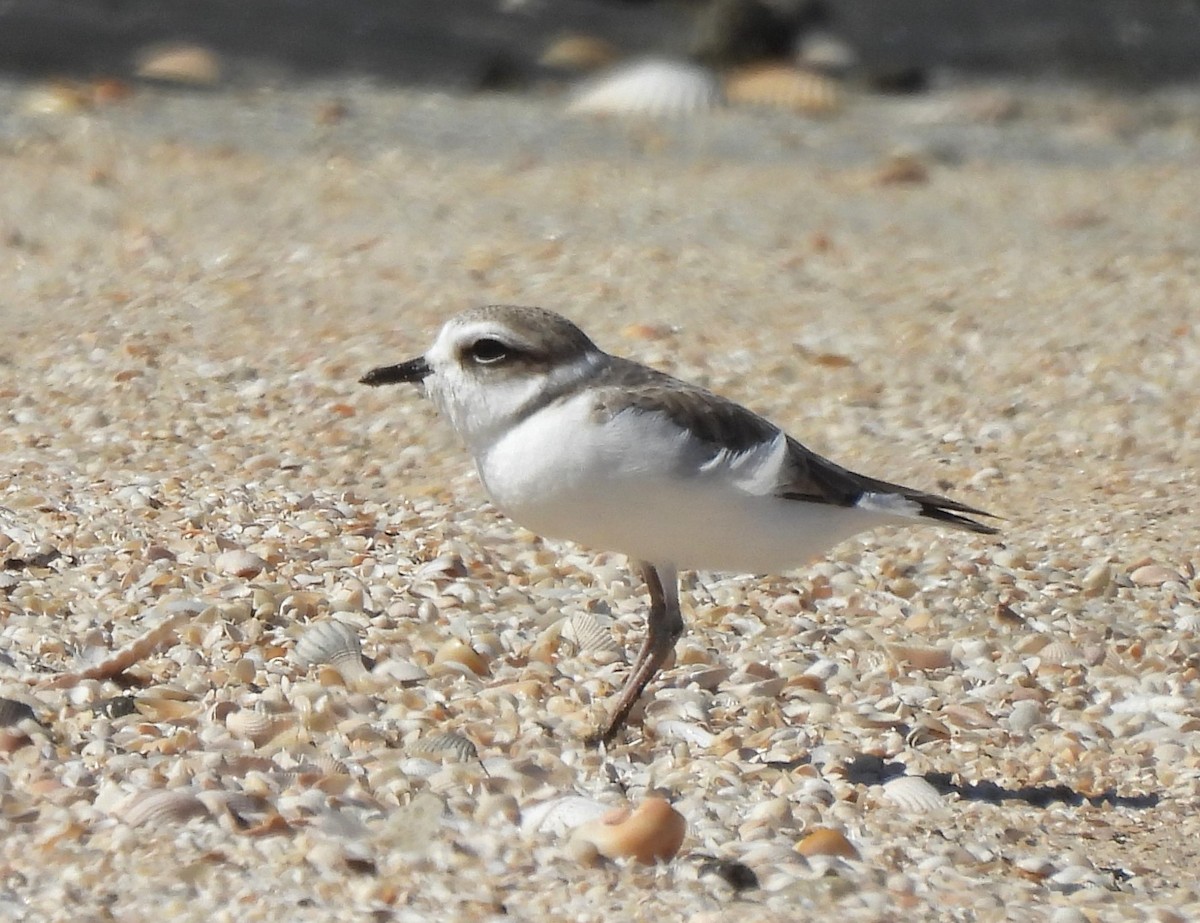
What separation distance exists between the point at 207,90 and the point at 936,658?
6693 millimetres

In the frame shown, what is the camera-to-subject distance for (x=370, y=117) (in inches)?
368

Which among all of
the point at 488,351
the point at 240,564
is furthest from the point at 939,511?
the point at 240,564

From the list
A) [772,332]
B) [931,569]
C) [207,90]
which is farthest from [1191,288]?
[207,90]

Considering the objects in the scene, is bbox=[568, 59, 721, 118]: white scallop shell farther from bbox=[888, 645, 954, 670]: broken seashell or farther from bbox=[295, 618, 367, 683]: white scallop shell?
bbox=[295, 618, 367, 683]: white scallop shell

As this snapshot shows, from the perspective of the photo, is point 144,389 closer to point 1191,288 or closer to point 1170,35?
point 1191,288

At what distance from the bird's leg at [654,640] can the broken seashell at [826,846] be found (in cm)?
50

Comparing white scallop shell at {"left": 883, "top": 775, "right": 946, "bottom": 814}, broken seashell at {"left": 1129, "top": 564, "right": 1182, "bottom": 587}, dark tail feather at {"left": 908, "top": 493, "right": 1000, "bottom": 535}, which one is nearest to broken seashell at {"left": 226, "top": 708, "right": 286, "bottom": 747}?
white scallop shell at {"left": 883, "top": 775, "right": 946, "bottom": 814}

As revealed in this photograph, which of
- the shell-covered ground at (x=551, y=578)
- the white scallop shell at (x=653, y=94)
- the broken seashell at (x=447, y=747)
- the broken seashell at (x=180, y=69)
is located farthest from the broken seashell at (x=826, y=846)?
the broken seashell at (x=180, y=69)

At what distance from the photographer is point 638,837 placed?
304 cm

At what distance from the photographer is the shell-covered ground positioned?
3.07 m

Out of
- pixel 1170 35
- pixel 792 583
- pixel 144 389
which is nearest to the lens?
pixel 792 583

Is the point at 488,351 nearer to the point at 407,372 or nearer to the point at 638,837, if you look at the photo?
the point at 407,372

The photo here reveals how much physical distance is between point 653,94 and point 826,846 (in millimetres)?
7127

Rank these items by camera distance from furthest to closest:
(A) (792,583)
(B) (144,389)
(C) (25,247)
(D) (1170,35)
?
(D) (1170,35)
(C) (25,247)
(B) (144,389)
(A) (792,583)
